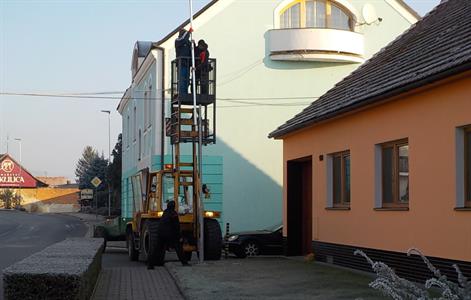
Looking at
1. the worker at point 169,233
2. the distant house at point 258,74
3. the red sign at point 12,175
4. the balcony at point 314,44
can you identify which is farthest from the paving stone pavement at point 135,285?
the red sign at point 12,175

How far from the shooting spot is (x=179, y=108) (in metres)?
17.5

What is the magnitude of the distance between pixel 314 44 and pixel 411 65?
13640 mm

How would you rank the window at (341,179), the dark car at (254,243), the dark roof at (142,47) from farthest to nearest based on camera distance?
the dark roof at (142,47) < the dark car at (254,243) < the window at (341,179)

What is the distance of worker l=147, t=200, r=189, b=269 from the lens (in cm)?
1641

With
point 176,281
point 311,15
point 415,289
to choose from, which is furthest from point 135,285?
point 311,15

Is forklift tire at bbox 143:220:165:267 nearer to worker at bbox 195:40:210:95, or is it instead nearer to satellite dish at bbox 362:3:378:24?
worker at bbox 195:40:210:95

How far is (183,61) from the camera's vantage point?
17750mm

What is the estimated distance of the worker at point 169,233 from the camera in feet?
53.8

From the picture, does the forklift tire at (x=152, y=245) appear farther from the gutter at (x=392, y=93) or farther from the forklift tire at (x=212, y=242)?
the gutter at (x=392, y=93)

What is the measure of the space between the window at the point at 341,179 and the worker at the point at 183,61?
4.12 m

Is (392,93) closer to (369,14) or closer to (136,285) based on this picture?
(136,285)

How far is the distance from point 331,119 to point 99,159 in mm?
71703

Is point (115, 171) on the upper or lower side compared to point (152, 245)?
upper

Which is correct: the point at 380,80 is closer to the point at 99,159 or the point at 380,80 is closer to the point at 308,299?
the point at 308,299
